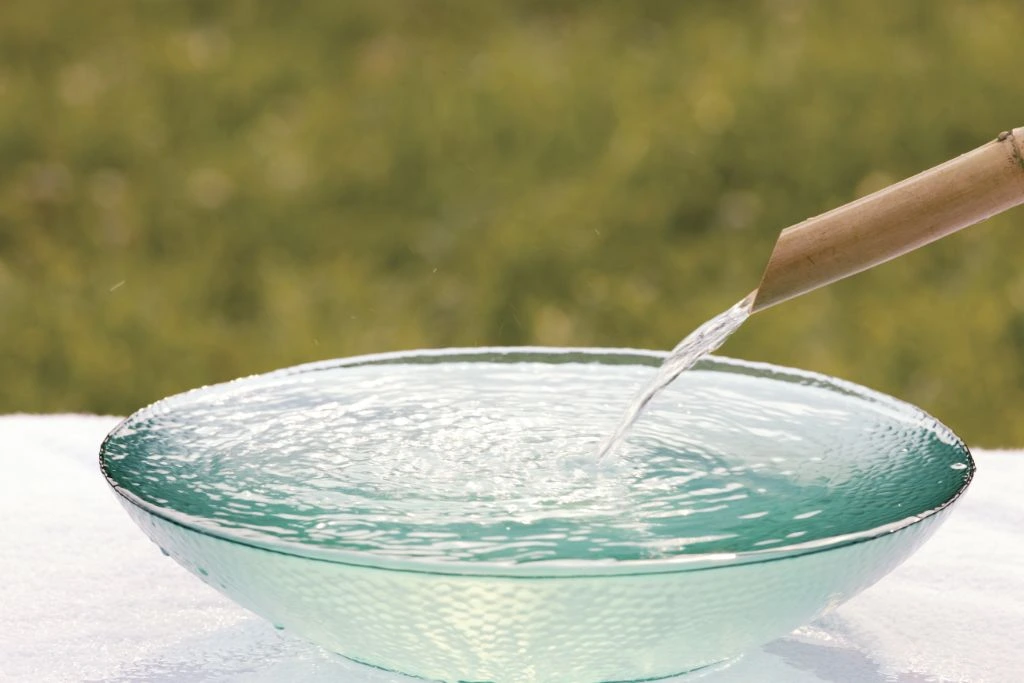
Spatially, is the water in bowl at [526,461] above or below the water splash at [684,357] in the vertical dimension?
below

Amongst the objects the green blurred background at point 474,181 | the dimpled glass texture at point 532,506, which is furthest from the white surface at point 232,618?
the green blurred background at point 474,181

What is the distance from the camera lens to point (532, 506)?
78cm

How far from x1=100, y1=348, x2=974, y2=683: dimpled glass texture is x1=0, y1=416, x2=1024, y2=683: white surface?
0.34 ft

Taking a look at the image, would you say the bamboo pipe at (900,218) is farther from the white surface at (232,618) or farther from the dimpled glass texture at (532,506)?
the white surface at (232,618)

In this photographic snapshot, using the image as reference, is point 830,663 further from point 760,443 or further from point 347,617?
point 347,617

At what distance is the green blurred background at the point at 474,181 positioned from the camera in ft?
9.09

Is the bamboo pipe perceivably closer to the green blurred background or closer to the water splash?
the water splash

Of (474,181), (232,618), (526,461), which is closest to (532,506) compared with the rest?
(526,461)

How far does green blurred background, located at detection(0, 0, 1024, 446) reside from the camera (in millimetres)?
2771

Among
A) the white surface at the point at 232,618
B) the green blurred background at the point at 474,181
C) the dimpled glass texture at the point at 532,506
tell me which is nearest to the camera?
the dimpled glass texture at the point at 532,506

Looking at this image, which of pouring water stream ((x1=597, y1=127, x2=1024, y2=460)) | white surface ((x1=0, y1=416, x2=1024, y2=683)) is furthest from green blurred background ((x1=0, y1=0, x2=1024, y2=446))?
pouring water stream ((x1=597, y1=127, x2=1024, y2=460))

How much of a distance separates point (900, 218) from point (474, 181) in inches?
101

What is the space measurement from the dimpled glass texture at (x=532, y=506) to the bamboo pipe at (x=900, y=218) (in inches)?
5.3

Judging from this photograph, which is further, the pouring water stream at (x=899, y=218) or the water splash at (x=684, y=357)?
the water splash at (x=684, y=357)
